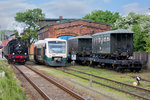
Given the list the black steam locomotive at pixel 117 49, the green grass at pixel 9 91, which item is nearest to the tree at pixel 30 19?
the black steam locomotive at pixel 117 49

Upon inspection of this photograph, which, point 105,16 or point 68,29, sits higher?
point 105,16

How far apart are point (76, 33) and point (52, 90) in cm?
2786

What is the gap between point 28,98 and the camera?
30.3 feet

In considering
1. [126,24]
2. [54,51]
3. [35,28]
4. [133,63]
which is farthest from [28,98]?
[35,28]

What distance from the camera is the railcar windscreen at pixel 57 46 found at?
2269 centimetres

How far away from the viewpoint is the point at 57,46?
75.4 feet

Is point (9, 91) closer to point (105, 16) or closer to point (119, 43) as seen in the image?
point (119, 43)

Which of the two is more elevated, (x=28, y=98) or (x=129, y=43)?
(x=129, y=43)

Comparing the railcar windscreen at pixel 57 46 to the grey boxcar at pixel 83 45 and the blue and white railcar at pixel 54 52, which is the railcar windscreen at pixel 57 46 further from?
the grey boxcar at pixel 83 45

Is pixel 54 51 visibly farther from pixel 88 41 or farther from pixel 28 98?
pixel 28 98

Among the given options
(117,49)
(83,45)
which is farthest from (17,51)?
(117,49)

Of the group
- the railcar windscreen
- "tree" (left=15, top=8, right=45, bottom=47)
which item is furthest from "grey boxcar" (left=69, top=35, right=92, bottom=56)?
"tree" (left=15, top=8, right=45, bottom=47)

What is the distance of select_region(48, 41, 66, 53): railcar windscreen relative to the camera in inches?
893

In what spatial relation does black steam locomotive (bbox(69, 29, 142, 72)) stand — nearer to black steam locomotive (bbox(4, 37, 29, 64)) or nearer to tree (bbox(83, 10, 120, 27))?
black steam locomotive (bbox(4, 37, 29, 64))
